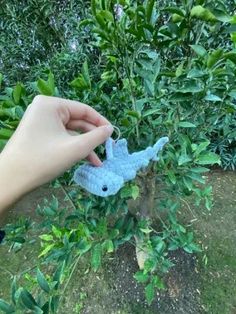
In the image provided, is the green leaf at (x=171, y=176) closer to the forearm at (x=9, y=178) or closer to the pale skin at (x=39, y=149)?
the pale skin at (x=39, y=149)

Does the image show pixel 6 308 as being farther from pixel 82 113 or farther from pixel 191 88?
pixel 191 88

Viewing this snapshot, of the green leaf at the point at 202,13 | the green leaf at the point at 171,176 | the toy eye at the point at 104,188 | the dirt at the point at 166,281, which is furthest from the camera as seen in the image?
the dirt at the point at 166,281

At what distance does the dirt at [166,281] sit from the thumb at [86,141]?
0.59 meters

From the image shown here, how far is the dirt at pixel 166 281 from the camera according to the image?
107 centimetres

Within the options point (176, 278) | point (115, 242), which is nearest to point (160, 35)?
point (115, 242)

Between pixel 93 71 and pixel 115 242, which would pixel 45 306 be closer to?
pixel 115 242

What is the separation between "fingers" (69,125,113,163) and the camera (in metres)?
0.55

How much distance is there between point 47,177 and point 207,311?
31.6 inches

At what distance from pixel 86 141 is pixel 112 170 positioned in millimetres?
102

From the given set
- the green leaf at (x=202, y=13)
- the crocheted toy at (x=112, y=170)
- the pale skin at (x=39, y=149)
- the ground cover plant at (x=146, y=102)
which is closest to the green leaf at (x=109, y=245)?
the ground cover plant at (x=146, y=102)

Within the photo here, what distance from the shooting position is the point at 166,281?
111 centimetres

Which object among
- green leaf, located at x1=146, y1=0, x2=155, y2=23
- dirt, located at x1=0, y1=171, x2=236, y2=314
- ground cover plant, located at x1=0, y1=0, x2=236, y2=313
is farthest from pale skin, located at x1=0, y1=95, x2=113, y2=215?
dirt, located at x1=0, y1=171, x2=236, y2=314

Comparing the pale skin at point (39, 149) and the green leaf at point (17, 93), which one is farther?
the green leaf at point (17, 93)

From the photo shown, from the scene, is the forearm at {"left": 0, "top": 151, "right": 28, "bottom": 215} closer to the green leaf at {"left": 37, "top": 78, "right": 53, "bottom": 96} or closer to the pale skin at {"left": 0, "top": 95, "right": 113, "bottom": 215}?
the pale skin at {"left": 0, "top": 95, "right": 113, "bottom": 215}
